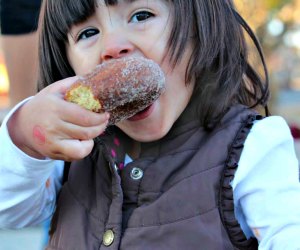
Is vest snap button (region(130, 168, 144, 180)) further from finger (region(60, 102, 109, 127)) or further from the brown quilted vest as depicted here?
finger (region(60, 102, 109, 127))

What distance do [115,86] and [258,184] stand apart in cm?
39

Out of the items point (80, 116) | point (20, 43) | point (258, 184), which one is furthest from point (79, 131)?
point (20, 43)

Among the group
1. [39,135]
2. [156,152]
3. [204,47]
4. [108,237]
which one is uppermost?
[204,47]

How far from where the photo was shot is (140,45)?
1.14 metres

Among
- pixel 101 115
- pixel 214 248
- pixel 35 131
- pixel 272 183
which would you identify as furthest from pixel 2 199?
pixel 272 183

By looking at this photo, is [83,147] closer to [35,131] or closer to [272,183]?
[35,131]

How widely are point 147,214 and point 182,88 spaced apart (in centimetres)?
31

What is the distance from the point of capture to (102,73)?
1.00 m

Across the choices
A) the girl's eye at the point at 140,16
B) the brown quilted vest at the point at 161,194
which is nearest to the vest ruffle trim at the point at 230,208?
the brown quilted vest at the point at 161,194

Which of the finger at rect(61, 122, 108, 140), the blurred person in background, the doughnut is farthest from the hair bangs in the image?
the blurred person in background

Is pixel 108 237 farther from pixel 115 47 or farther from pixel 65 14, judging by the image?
pixel 65 14

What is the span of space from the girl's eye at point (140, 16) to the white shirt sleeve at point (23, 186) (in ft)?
1.07

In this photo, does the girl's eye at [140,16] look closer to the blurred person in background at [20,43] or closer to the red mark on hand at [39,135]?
the red mark on hand at [39,135]

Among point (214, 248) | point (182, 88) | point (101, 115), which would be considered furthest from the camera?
point (182, 88)
